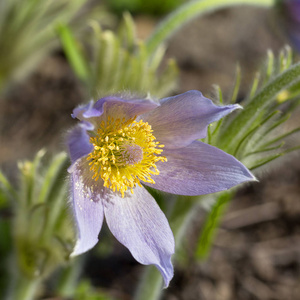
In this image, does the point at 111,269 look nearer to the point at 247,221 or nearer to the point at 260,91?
the point at 247,221

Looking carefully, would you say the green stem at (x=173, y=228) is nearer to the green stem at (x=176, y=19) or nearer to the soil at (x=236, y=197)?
the soil at (x=236, y=197)

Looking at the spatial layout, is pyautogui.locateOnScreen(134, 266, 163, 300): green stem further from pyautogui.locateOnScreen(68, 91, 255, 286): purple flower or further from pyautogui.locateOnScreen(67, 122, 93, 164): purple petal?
pyautogui.locateOnScreen(67, 122, 93, 164): purple petal

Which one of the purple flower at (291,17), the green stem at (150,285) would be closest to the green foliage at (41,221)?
the green stem at (150,285)

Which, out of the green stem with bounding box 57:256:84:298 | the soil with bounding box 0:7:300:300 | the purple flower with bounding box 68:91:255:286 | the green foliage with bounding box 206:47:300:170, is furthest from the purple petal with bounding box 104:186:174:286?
the green stem with bounding box 57:256:84:298

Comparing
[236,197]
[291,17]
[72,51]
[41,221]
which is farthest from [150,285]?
[291,17]

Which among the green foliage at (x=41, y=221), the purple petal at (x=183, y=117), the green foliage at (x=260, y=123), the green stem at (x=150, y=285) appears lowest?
the green stem at (x=150, y=285)

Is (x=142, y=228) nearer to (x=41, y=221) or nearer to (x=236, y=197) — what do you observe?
(x=41, y=221)
